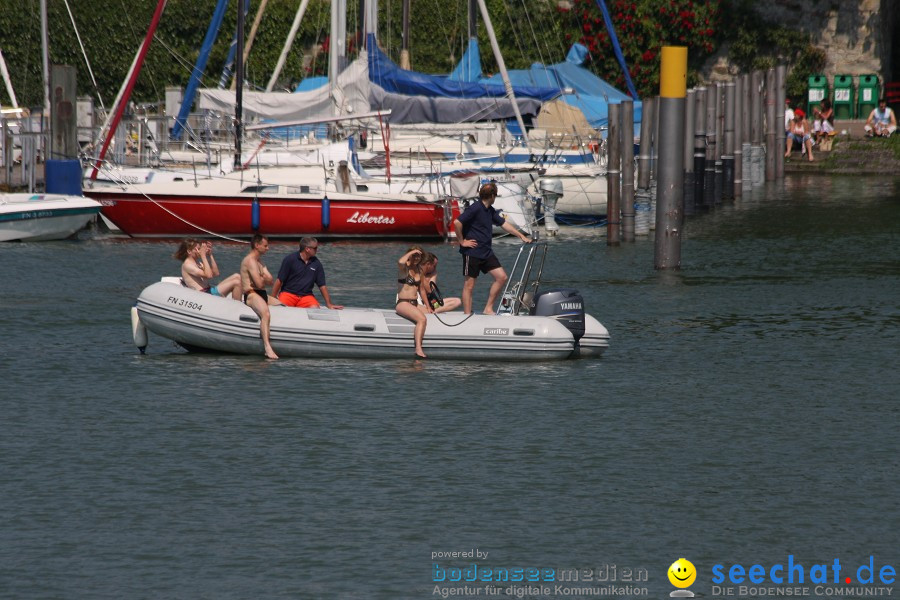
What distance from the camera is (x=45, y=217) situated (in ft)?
85.4

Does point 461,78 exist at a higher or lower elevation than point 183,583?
higher

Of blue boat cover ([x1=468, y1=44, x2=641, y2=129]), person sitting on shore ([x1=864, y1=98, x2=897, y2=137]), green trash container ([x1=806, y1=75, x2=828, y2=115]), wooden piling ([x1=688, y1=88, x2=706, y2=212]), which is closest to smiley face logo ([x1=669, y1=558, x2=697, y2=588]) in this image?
wooden piling ([x1=688, y1=88, x2=706, y2=212])

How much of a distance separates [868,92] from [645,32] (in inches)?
252

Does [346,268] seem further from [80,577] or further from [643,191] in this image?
[80,577]

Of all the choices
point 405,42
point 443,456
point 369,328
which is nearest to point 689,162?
point 405,42

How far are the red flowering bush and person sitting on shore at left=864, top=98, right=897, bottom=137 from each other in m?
5.02

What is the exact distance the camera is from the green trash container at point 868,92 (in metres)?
42.2

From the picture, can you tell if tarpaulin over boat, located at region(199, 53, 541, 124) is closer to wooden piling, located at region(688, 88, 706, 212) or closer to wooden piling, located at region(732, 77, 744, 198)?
wooden piling, located at region(688, 88, 706, 212)

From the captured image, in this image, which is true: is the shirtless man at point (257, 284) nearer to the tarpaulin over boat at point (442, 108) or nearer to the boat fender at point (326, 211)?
the boat fender at point (326, 211)

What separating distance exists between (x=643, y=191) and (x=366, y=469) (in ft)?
54.8

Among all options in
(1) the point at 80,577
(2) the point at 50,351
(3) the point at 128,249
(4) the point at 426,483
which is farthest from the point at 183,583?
(3) the point at 128,249

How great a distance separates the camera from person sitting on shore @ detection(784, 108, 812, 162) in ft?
135

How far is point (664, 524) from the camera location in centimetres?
A: 1039

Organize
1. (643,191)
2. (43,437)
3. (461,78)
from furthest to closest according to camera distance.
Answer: (461,78) → (643,191) → (43,437)
